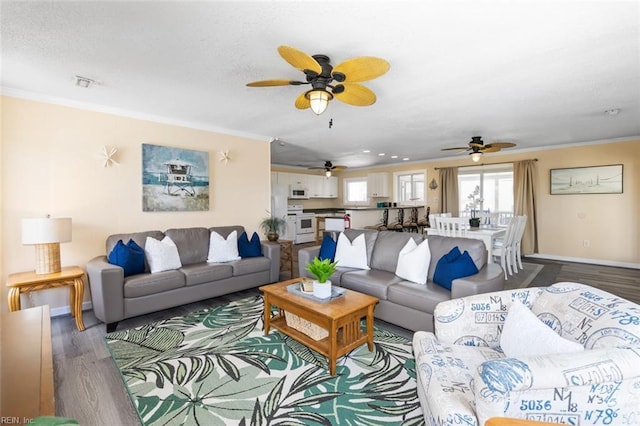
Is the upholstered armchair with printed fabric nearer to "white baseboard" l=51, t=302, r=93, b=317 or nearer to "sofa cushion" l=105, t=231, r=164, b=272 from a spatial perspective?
"sofa cushion" l=105, t=231, r=164, b=272

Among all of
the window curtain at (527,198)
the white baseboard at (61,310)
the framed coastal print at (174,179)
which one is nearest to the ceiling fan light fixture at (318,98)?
the framed coastal print at (174,179)

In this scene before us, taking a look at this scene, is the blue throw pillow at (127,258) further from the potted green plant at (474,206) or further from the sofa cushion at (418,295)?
the potted green plant at (474,206)

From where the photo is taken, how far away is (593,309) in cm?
132

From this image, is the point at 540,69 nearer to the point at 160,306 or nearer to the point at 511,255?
the point at 511,255

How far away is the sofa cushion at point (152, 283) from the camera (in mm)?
2978

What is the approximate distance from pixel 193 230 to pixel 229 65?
2.41 m

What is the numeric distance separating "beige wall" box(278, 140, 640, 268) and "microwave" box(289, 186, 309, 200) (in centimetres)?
506

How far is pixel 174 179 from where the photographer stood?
4.17 m

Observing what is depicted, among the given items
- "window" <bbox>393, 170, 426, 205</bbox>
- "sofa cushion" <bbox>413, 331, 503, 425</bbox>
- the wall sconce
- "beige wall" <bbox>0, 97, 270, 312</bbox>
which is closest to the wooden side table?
"beige wall" <bbox>0, 97, 270, 312</bbox>

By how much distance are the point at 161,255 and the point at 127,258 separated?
34 centimetres

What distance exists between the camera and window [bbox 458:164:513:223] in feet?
22.6

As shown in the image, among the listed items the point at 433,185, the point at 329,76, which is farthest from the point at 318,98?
the point at 433,185

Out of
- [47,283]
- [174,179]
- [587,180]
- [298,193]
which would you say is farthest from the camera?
[298,193]

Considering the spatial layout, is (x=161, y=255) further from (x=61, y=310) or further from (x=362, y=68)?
(x=362, y=68)
